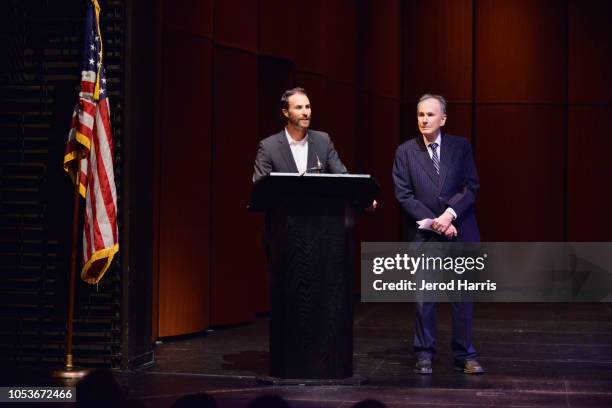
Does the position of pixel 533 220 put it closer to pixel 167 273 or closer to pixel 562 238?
pixel 562 238

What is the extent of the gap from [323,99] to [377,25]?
1.62 metres

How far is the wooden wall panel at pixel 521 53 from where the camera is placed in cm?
1167

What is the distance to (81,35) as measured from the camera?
232 inches

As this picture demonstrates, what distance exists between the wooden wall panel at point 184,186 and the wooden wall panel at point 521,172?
16.4ft

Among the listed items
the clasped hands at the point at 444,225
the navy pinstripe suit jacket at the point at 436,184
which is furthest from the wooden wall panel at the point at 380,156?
the clasped hands at the point at 444,225

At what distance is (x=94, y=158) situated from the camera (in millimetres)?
5543

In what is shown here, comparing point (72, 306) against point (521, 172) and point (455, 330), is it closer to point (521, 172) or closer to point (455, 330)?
point (455, 330)

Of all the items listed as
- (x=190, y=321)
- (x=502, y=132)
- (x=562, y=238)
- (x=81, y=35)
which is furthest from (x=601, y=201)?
(x=81, y=35)

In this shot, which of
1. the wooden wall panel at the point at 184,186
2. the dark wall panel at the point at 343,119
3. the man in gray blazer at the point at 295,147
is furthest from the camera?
the dark wall panel at the point at 343,119

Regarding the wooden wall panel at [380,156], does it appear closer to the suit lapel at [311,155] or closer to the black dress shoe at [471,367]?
the black dress shoe at [471,367]

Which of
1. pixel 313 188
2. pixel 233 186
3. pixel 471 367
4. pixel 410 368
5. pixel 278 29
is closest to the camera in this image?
pixel 313 188

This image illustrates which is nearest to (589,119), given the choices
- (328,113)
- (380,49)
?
(380,49)

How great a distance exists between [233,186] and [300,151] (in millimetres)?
2518

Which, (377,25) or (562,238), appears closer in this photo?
(377,25)
